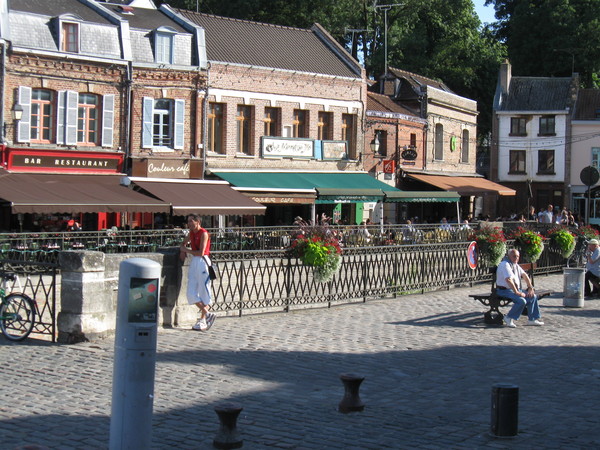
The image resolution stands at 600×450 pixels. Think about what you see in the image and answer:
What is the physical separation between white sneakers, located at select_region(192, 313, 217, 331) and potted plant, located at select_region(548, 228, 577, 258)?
1398 cm

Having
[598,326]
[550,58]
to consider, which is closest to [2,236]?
[598,326]

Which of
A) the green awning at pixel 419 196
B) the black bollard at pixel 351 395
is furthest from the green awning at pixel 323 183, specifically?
the black bollard at pixel 351 395

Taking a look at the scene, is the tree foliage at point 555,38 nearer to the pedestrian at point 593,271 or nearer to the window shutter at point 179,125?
the window shutter at point 179,125

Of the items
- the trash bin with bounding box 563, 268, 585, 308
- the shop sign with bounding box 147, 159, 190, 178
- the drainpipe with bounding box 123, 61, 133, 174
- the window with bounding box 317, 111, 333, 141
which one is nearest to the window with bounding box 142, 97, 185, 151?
the shop sign with bounding box 147, 159, 190, 178

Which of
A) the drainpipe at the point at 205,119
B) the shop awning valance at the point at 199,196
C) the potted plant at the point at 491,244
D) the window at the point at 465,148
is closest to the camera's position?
the potted plant at the point at 491,244

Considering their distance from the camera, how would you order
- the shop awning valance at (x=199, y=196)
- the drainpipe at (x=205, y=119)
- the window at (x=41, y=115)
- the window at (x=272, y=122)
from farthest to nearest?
the window at (x=272, y=122) → the drainpipe at (x=205, y=119) → the shop awning valance at (x=199, y=196) → the window at (x=41, y=115)

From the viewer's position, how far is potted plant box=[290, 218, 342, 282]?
15508mm

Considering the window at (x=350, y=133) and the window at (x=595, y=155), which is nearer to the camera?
the window at (x=350, y=133)

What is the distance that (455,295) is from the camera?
18812 mm

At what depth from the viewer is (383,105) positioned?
4153 cm

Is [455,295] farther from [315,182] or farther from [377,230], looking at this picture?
[315,182]

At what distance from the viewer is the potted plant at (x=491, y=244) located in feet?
63.4

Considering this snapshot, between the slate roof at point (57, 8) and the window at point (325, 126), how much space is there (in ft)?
34.8

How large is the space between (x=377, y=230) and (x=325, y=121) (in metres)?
14.6
